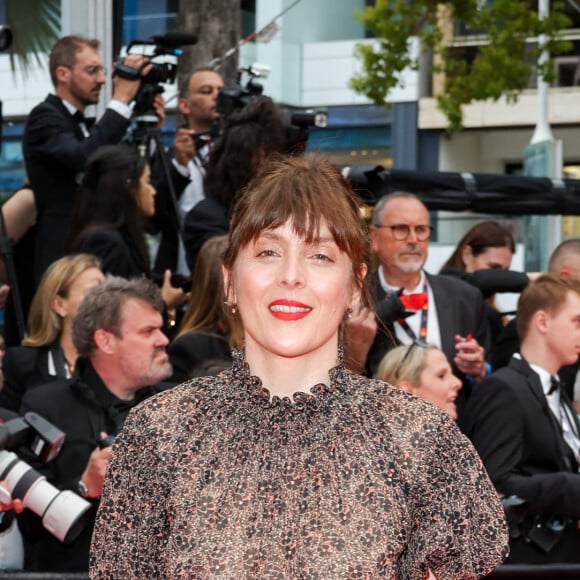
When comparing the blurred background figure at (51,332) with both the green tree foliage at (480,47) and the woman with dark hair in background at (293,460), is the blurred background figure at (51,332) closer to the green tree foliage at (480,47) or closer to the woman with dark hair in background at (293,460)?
the woman with dark hair in background at (293,460)

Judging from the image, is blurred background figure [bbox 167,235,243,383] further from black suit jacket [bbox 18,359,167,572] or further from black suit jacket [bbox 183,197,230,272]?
black suit jacket [bbox 183,197,230,272]

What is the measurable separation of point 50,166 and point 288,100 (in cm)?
1456

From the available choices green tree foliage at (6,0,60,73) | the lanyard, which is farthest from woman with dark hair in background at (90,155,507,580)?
green tree foliage at (6,0,60,73)

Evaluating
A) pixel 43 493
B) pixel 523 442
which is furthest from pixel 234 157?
pixel 43 493

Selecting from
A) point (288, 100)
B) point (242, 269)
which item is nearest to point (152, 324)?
point (242, 269)

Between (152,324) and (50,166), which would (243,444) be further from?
(50,166)

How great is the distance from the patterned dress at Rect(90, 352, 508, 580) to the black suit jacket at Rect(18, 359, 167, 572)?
194 centimetres

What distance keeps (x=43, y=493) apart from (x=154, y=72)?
3.02m

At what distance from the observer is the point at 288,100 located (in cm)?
2052

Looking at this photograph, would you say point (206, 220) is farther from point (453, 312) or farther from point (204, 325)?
point (453, 312)

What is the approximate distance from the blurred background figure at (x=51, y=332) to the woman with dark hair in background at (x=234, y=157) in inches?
20.3

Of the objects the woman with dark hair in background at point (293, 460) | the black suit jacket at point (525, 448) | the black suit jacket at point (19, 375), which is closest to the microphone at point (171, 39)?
the black suit jacket at point (19, 375)

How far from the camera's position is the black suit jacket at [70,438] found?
4.43m

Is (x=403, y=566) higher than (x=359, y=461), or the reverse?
(x=359, y=461)
